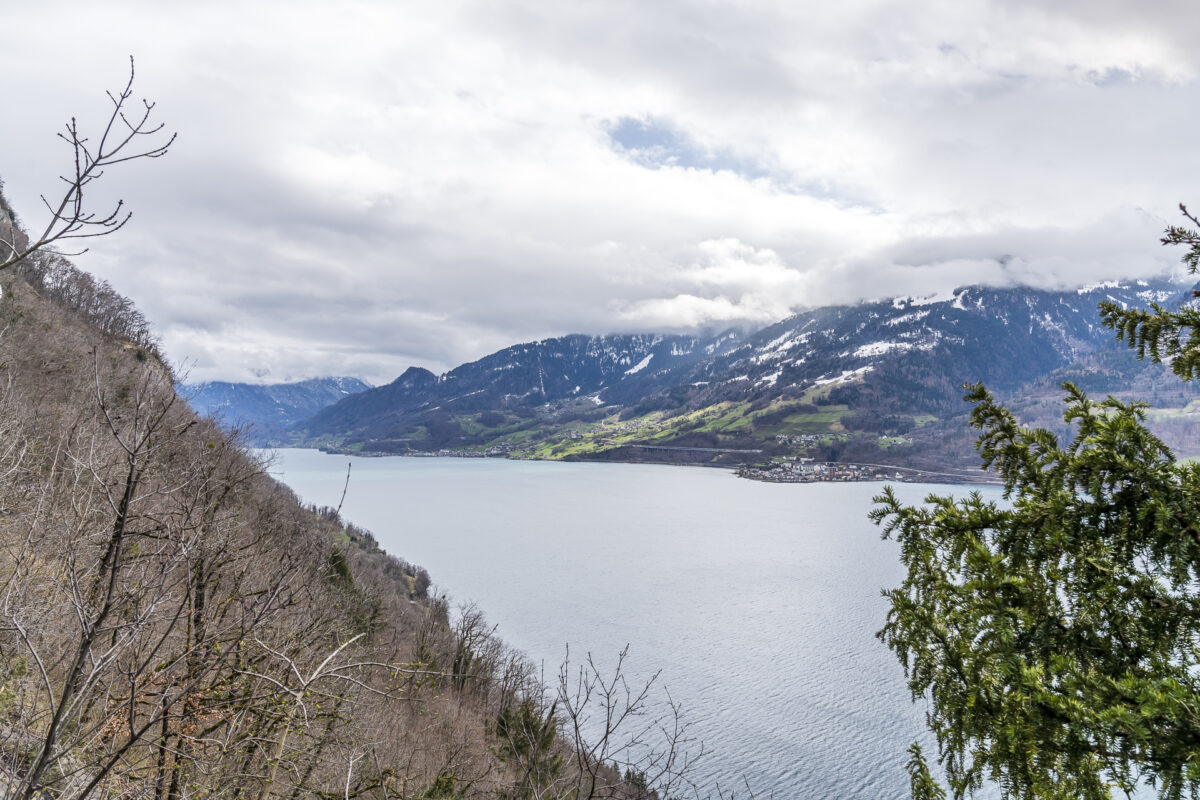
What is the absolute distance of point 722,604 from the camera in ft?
159

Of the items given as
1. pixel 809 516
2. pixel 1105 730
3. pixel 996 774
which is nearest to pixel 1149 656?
pixel 1105 730

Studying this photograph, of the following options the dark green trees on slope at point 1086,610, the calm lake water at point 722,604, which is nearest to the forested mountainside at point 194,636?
the dark green trees on slope at point 1086,610

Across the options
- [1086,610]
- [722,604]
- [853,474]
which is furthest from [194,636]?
[853,474]

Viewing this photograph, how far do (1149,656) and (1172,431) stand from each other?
196 meters

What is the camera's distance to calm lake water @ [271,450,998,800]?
90.0 feet

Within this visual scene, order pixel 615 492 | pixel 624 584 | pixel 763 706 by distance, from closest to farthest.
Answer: pixel 763 706, pixel 624 584, pixel 615 492

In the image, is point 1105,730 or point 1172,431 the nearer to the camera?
point 1105,730

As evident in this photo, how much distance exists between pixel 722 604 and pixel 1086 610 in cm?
4764

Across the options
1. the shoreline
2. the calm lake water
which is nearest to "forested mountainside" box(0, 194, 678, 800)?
the calm lake water

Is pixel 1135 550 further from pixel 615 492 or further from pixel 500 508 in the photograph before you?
pixel 615 492

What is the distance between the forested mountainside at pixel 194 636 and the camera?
3.08 m

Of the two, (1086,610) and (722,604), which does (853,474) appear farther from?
(1086,610)

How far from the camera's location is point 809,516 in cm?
9262

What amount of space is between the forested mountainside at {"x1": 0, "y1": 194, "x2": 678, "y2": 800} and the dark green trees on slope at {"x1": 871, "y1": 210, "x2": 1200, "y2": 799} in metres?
2.48
